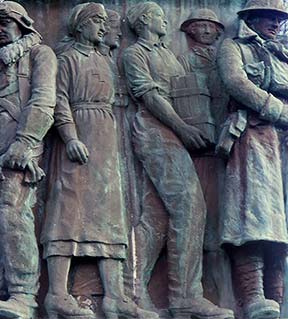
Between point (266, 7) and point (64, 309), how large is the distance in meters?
3.76

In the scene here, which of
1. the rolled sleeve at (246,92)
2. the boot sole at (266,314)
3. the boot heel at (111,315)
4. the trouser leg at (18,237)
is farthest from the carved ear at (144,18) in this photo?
the boot sole at (266,314)

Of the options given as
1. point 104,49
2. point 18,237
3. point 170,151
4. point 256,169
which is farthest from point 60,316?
point 104,49

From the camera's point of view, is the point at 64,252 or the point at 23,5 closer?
A: the point at 64,252

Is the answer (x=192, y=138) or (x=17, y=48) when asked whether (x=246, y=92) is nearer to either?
(x=192, y=138)

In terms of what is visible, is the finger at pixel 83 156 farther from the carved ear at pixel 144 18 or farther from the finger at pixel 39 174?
the carved ear at pixel 144 18

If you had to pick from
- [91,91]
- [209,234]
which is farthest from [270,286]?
[91,91]

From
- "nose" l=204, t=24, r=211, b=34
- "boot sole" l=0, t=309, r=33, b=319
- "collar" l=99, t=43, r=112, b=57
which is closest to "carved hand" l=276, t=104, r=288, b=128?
"nose" l=204, t=24, r=211, b=34

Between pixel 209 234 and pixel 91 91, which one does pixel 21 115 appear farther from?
pixel 209 234

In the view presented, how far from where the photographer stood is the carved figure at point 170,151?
47.5 ft

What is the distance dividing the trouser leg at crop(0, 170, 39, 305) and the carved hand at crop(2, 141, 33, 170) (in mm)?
94

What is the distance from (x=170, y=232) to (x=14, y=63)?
233cm

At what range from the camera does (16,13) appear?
15.0m

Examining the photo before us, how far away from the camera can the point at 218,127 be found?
15102 mm

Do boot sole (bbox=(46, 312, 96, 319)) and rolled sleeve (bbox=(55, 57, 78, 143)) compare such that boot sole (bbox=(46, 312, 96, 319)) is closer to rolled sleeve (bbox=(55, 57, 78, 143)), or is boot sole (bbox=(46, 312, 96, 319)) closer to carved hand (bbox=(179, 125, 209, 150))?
rolled sleeve (bbox=(55, 57, 78, 143))
